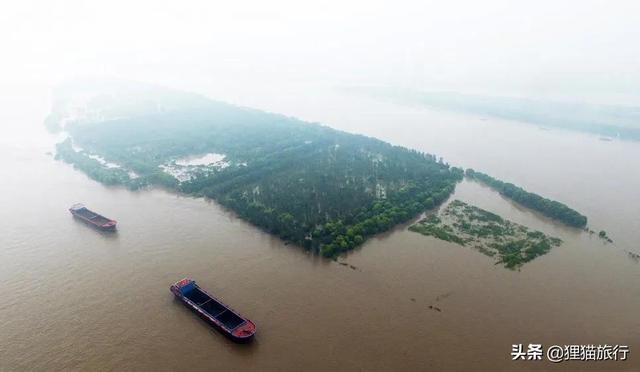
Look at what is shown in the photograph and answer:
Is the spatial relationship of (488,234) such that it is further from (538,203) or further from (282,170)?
(282,170)

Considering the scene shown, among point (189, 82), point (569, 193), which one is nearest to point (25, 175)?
point (569, 193)

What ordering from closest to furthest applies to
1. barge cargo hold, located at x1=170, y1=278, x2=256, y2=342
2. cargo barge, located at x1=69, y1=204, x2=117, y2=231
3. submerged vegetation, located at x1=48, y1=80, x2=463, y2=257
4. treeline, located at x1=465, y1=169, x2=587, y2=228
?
barge cargo hold, located at x1=170, y1=278, x2=256, y2=342 < cargo barge, located at x1=69, y1=204, x2=117, y2=231 < treeline, located at x1=465, y1=169, x2=587, y2=228 < submerged vegetation, located at x1=48, y1=80, x2=463, y2=257

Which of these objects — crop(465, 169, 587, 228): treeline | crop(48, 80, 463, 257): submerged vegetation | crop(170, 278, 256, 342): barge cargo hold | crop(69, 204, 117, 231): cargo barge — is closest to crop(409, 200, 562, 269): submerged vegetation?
crop(48, 80, 463, 257): submerged vegetation

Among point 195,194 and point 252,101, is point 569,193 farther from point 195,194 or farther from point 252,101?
point 252,101

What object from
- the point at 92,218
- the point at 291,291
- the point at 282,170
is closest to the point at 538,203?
the point at 291,291

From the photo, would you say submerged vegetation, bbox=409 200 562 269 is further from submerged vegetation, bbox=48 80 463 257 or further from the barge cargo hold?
the barge cargo hold

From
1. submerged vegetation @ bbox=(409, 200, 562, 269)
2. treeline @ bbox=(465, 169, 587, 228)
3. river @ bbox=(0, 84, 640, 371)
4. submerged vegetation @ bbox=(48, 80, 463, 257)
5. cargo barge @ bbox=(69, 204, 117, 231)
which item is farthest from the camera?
submerged vegetation @ bbox=(48, 80, 463, 257)

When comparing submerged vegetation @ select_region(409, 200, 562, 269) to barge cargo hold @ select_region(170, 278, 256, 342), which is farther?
submerged vegetation @ select_region(409, 200, 562, 269)
